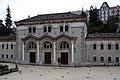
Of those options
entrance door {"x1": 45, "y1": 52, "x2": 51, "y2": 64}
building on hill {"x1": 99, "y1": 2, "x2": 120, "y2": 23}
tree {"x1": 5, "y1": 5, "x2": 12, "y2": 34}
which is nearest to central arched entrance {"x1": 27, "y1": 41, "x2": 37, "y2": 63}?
entrance door {"x1": 45, "y1": 52, "x2": 51, "y2": 64}

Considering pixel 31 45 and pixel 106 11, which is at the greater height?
pixel 106 11

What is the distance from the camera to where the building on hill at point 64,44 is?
3728 centimetres

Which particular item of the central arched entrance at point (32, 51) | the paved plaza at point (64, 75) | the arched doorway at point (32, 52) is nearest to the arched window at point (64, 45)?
the central arched entrance at point (32, 51)

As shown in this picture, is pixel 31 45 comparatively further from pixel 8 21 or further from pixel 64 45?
pixel 8 21

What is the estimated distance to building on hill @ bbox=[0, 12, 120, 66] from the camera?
37.3 metres

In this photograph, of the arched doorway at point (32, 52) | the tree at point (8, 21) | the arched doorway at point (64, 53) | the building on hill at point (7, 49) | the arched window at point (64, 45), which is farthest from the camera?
the tree at point (8, 21)

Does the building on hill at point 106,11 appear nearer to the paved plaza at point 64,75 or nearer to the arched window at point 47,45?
the arched window at point 47,45

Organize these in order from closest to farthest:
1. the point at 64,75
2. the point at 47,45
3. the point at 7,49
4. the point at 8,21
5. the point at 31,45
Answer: the point at 64,75, the point at 47,45, the point at 31,45, the point at 7,49, the point at 8,21

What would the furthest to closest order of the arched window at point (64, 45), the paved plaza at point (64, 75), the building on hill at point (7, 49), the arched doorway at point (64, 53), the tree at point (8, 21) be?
the tree at point (8, 21) → the building on hill at point (7, 49) → the arched window at point (64, 45) → the arched doorway at point (64, 53) → the paved plaza at point (64, 75)

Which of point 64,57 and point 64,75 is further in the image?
point 64,57

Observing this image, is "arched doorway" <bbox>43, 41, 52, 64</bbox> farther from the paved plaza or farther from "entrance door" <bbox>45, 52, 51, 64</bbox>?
the paved plaza

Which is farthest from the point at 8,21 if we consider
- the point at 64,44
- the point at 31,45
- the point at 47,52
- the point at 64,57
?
the point at 64,57

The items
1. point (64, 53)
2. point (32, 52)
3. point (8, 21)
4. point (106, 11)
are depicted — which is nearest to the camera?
point (64, 53)

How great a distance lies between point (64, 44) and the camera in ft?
126
